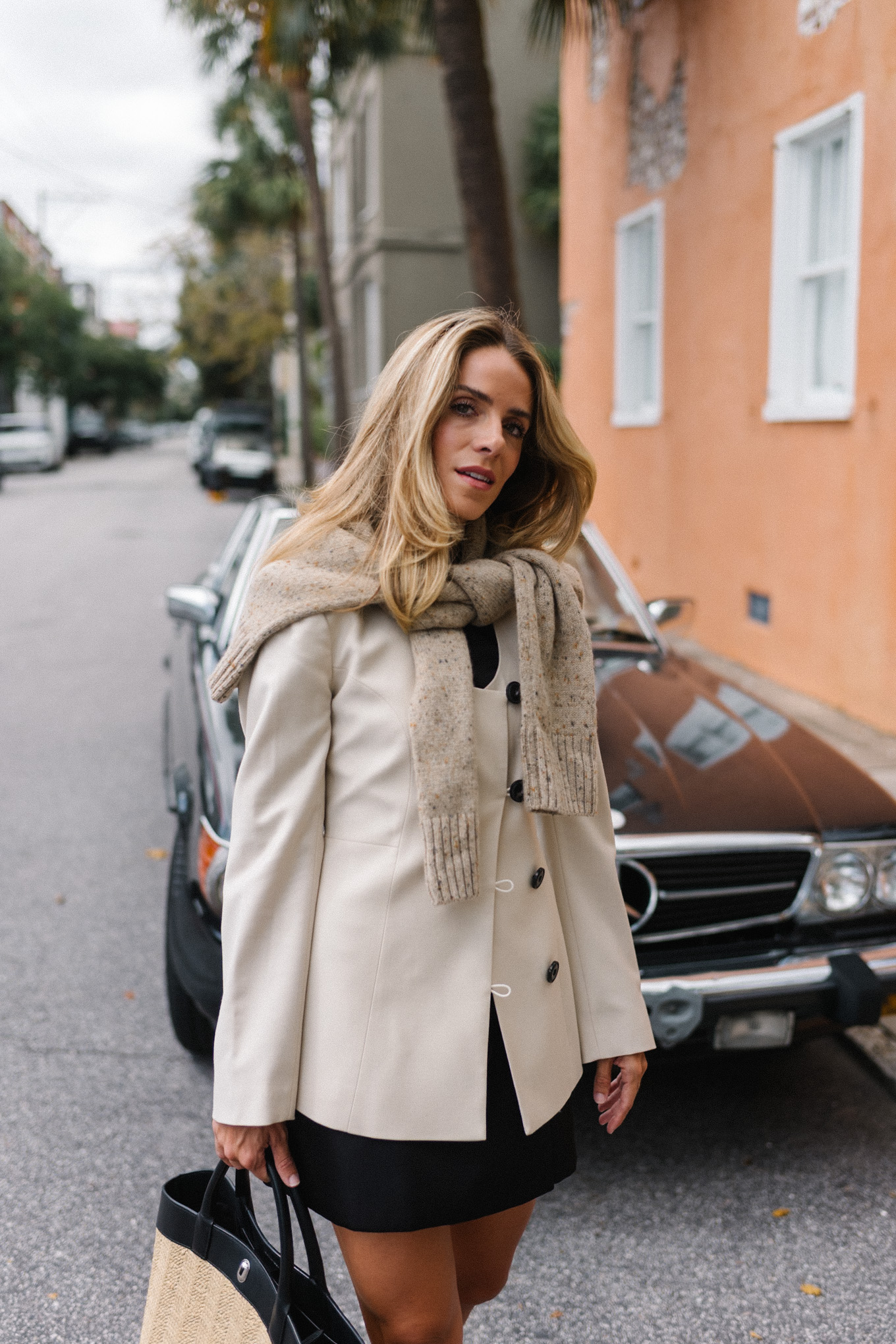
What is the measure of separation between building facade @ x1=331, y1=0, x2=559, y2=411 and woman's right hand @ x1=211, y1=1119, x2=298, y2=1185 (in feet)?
71.4

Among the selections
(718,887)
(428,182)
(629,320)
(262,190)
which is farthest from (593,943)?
(262,190)

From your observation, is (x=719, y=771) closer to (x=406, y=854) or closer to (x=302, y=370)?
(x=406, y=854)

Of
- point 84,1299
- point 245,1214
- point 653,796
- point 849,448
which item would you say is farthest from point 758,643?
point 245,1214

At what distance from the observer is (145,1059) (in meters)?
3.66

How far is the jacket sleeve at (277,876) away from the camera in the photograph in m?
1.62

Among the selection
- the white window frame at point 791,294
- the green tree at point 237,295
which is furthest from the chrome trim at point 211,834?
the green tree at point 237,295

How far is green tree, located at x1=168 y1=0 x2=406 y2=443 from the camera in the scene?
426 inches

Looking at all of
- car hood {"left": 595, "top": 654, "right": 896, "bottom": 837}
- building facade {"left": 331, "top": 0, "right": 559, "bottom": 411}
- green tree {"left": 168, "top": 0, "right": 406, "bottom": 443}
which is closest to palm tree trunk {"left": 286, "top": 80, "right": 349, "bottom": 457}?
green tree {"left": 168, "top": 0, "right": 406, "bottom": 443}

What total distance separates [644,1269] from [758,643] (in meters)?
6.27

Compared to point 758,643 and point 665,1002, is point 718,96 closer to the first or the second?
point 758,643

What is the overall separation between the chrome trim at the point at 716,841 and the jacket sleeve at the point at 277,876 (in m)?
1.44

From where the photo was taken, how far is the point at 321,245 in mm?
20641

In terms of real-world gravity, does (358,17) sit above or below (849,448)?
above

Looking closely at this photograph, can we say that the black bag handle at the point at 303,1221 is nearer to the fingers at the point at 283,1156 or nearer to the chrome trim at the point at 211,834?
the fingers at the point at 283,1156
